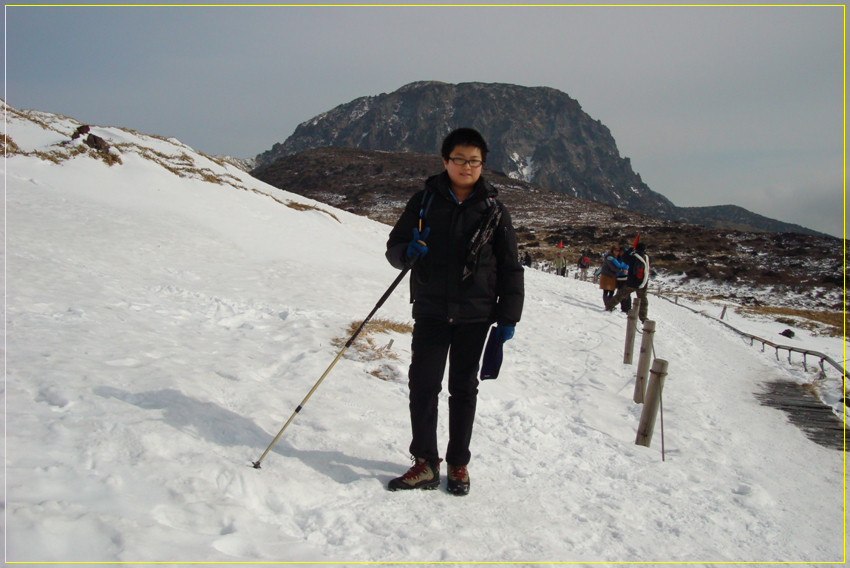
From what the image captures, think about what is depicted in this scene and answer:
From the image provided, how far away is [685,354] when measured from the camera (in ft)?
35.7

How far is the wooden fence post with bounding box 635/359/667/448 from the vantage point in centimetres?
538

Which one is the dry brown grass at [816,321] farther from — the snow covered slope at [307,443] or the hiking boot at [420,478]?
the hiking boot at [420,478]

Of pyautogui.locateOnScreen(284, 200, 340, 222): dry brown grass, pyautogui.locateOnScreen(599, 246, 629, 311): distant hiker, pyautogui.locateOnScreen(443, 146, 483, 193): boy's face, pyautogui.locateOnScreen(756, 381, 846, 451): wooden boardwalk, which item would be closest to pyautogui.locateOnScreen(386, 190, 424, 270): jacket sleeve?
pyautogui.locateOnScreen(443, 146, 483, 193): boy's face

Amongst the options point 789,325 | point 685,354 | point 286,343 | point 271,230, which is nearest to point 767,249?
point 789,325

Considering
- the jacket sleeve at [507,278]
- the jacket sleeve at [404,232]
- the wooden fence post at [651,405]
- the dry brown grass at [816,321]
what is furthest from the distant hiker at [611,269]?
the jacket sleeve at [404,232]

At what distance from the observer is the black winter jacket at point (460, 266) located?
3145mm

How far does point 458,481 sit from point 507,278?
1.44m

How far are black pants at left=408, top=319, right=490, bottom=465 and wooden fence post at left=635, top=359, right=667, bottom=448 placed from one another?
310 centimetres

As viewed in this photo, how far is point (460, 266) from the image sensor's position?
316 centimetres

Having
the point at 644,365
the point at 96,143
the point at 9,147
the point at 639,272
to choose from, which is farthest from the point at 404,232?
the point at 96,143

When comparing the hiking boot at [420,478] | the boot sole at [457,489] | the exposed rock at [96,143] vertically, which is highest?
the exposed rock at [96,143]

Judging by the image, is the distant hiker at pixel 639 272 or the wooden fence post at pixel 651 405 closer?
the wooden fence post at pixel 651 405

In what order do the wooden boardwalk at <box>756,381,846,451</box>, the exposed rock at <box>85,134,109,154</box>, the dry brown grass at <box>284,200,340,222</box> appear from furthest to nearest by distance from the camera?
the dry brown grass at <box>284,200,340,222</box> < the exposed rock at <box>85,134,109,154</box> < the wooden boardwalk at <box>756,381,846,451</box>

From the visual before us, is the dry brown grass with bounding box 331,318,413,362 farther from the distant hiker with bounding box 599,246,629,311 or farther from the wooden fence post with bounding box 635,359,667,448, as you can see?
the distant hiker with bounding box 599,246,629,311
